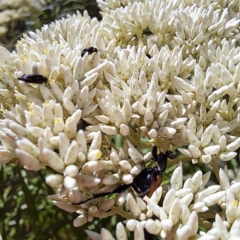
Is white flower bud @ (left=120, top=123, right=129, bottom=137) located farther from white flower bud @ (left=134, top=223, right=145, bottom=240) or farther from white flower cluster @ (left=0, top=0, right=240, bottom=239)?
white flower bud @ (left=134, top=223, right=145, bottom=240)

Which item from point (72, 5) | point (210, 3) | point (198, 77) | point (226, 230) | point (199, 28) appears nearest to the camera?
point (226, 230)

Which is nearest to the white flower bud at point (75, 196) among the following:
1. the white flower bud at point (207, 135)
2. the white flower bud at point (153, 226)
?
the white flower bud at point (153, 226)

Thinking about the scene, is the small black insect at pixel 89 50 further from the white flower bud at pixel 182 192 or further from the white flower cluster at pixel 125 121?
the white flower bud at pixel 182 192

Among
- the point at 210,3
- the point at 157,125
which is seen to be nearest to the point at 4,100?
the point at 157,125

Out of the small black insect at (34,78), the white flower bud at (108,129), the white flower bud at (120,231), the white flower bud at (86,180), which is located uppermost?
the small black insect at (34,78)

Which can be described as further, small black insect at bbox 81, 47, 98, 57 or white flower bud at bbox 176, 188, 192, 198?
small black insect at bbox 81, 47, 98, 57

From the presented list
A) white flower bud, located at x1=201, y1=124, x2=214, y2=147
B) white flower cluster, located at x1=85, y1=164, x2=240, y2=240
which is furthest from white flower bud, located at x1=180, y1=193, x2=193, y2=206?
white flower bud, located at x1=201, y1=124, x2=214, y2=147

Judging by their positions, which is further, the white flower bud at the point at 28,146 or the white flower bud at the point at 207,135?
the white flower bud at the point at 207,135

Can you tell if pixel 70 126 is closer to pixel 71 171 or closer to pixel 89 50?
pixel 71 171

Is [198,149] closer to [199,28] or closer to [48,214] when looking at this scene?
[199,28]
